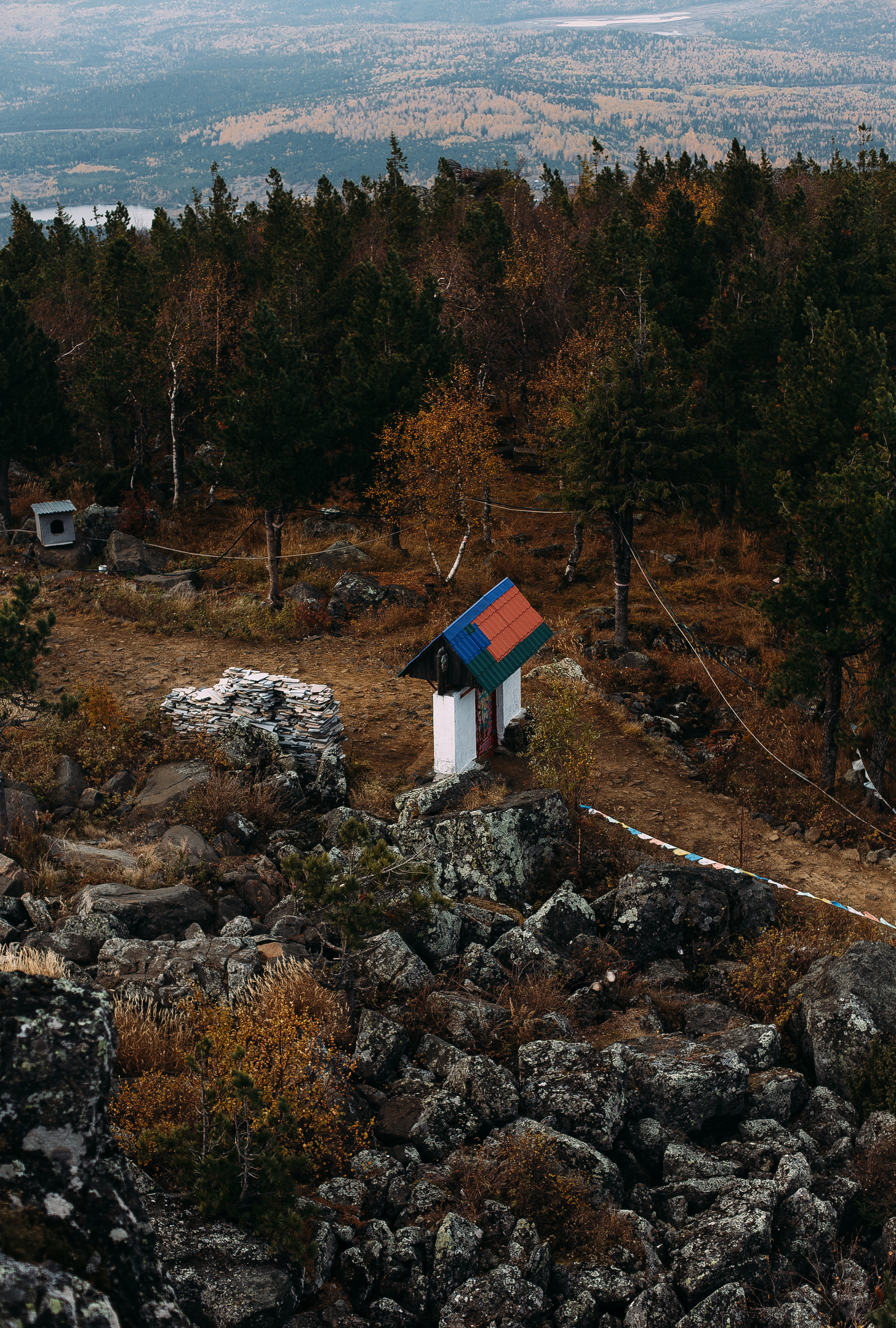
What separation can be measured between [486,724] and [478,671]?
69.2 inches

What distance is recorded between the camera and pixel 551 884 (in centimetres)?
1725

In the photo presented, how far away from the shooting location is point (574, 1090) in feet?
33.1

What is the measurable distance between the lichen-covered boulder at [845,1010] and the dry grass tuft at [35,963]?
8.50 meters

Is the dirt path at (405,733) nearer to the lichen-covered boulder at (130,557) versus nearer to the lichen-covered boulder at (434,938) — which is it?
the lichen-covered boulder at (130,557)

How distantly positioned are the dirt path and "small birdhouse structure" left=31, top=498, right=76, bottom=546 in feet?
19.9

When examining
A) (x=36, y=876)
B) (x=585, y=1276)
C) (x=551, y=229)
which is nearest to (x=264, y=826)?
(x=36, y=876)

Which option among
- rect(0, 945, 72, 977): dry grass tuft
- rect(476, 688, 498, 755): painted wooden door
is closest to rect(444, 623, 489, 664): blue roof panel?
rect(476, 688, 498, 755): painted wooden door

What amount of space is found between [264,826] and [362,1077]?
8.51 metres

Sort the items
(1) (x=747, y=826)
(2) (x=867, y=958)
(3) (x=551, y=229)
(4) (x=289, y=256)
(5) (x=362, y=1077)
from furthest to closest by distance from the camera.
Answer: (3) (x=551, y=229) → (4) (x=289, y=256) → (1) (x=747, y=826) → (2) (x=867, y=958) → (5) (x=362, y=1077)

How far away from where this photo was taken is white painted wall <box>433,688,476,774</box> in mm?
19312

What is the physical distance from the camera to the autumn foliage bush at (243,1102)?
24.7ft

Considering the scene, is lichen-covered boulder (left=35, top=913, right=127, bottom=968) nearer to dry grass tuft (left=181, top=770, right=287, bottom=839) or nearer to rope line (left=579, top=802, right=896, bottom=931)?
dry grass tuft (left=181, top=770, right=287, bottom=839)

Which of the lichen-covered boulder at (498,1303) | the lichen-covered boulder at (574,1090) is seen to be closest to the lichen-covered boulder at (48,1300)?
the lichen-covered boulder at (498,1303)

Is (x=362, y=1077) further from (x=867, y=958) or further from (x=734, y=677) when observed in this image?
(x=734, y=677)
